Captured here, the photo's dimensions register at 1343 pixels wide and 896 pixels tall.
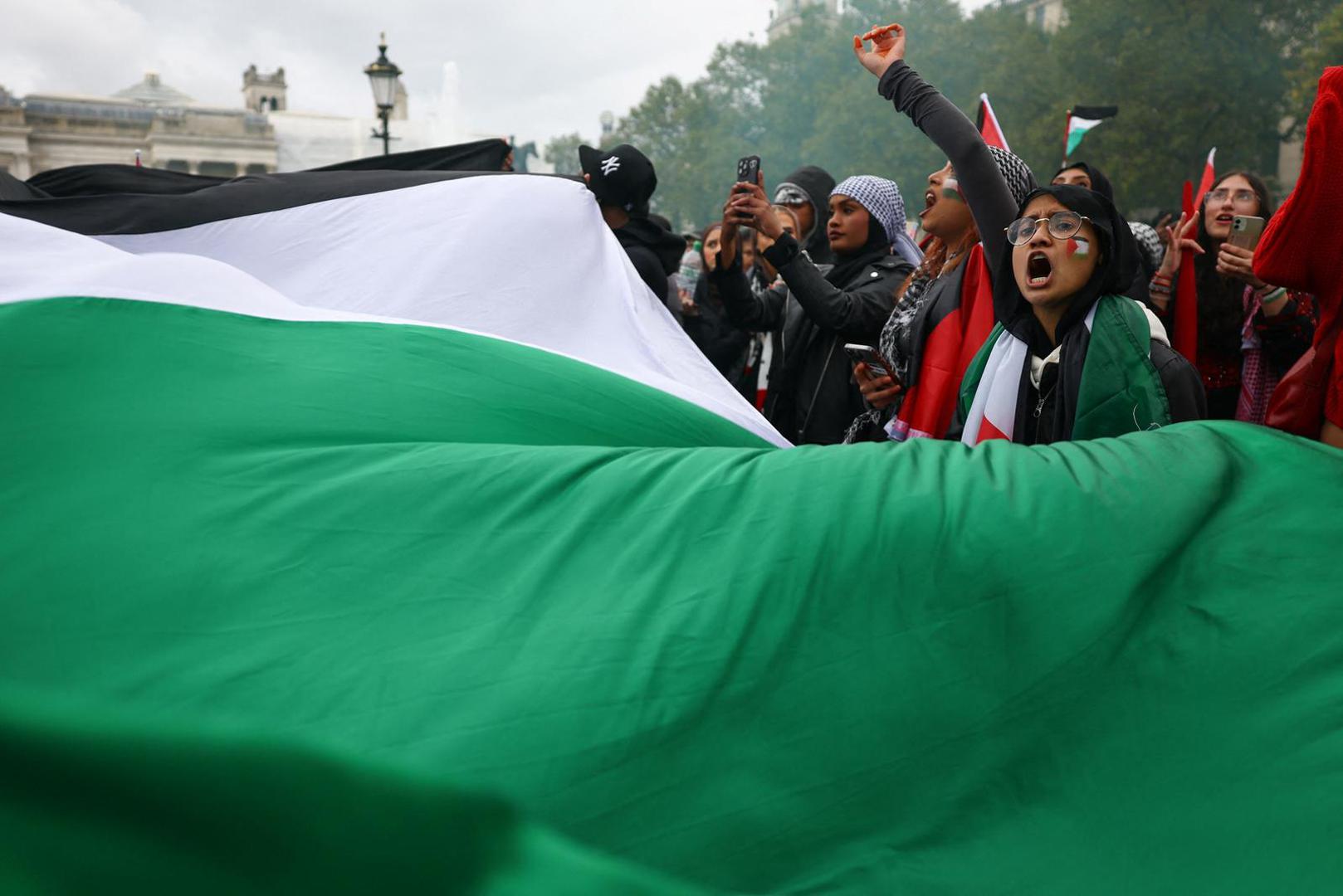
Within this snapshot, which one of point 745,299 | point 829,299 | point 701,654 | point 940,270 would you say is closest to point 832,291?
point 829,299

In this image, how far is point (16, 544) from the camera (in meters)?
1.70

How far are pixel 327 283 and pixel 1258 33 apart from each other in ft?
93.2

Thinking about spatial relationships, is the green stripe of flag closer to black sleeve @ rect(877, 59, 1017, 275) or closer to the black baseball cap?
black sleeve @ rect(877, 59, 1017, 275)

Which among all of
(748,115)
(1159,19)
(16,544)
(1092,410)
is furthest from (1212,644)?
(748,115)

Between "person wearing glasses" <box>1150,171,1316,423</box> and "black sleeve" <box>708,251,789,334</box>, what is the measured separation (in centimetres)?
173

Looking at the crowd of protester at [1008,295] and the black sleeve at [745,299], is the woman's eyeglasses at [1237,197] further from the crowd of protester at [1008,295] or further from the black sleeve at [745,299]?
the black sleeve at [745,299]

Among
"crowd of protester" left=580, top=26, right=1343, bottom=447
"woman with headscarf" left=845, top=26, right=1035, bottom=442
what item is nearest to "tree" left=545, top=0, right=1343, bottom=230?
"crowd of protester" left=580, top=26, right=1343, bottom=447

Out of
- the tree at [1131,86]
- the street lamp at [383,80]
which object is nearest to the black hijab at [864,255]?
the street lamp at [383,80]

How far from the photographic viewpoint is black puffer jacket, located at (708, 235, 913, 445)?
4039mm

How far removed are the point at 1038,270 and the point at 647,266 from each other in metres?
2.00

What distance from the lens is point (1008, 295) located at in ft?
9.98

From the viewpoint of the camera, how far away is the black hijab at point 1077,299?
278cm

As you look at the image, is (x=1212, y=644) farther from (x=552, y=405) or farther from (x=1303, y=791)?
(x=552, y=405)

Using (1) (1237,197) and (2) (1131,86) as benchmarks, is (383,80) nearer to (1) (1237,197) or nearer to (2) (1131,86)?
(1) (1237,197)
